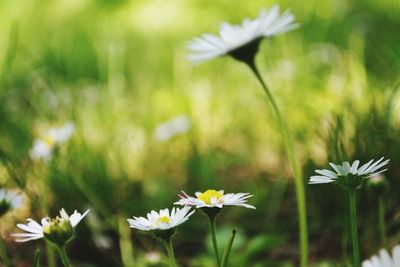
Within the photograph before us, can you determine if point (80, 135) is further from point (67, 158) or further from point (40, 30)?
point (40, 30)

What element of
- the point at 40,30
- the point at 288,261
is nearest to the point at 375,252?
the point at 288,261

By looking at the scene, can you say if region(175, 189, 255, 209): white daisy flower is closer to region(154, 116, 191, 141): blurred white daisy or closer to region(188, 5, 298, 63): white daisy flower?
region(188, 5, 298, 63): white daisy flower

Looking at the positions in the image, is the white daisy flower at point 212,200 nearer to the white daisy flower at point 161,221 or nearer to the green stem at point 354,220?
the white daisy flower at point 161,221

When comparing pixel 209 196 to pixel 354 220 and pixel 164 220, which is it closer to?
pixel 164 220

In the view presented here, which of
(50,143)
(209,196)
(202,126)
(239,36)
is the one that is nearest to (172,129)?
(202,126)

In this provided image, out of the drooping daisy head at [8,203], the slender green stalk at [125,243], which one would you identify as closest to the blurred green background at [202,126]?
the slender green stalk at [125,243]

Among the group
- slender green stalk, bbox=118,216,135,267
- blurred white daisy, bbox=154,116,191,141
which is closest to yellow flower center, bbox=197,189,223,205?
slender green stalk, bbox=118,216,135,267
